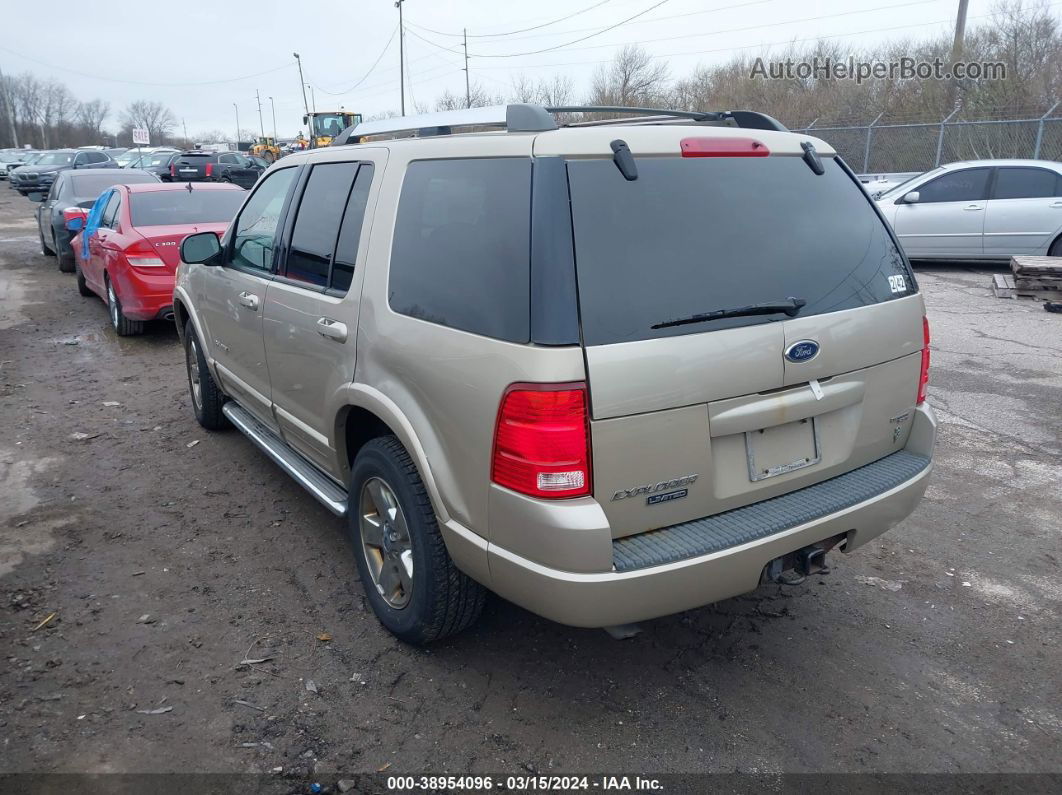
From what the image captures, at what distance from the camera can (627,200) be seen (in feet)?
8.54

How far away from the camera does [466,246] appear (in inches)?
110

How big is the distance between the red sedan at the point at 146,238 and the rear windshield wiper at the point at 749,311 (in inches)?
264

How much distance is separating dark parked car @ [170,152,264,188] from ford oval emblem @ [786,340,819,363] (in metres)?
22.4

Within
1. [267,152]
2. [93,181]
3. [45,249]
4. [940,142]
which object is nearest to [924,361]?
[93,181]

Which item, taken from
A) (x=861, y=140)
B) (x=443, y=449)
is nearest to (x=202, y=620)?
(x=443, y=449)

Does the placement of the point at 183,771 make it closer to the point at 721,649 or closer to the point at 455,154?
the point at 721,649

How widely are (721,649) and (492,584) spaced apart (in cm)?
120

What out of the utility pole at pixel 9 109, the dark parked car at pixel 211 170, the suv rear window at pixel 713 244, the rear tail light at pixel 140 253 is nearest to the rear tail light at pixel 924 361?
the suv rear window at pixel 713 244

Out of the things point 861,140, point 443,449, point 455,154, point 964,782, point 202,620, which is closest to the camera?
point 964,782

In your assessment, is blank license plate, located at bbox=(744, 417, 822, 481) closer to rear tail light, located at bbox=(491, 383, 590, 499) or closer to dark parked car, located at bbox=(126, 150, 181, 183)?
rear tail light, located at bbox=(491, 383, 590, 499)

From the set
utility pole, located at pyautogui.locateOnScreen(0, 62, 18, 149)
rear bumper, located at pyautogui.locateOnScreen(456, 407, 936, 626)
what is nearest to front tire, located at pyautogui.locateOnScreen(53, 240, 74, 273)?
rear bumper, located at pyautogui.locateOnScreen(456, 407, 936, 626)

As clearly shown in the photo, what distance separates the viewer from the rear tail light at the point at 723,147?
9.07 ft

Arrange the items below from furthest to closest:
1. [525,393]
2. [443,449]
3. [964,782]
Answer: [443,449] → [964,782] → [525,393]

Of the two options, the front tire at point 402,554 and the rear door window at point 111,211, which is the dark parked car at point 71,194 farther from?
the front tire at point 402,554
